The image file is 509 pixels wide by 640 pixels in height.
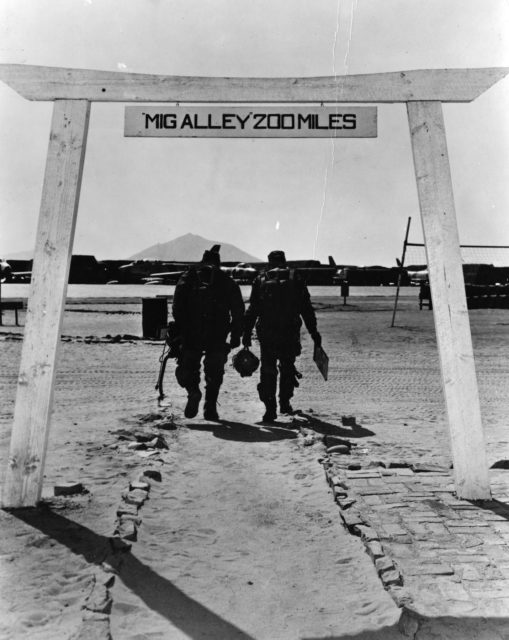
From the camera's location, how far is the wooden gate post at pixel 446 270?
471 cm

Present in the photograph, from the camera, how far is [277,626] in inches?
128

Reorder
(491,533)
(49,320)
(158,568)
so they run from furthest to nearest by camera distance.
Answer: (49,320)
(491,533)
(158,568)

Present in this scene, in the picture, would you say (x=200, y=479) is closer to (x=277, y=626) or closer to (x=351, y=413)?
(x=277, y=626)

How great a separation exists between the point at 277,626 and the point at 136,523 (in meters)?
1.47

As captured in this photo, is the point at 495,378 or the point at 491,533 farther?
the point at 495,378

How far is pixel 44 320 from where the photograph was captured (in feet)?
14.9

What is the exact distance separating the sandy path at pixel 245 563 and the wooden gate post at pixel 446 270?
1164 millimetres

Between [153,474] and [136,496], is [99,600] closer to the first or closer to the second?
[136,496]

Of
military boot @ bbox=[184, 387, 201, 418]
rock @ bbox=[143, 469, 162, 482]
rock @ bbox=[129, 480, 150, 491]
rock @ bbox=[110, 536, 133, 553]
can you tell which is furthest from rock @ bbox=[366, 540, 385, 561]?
military boot @ bbox=[184, 387, 201, 418]

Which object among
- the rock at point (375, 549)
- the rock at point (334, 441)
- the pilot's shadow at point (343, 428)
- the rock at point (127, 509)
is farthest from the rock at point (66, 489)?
the pilot's shadow at point (343, 428)

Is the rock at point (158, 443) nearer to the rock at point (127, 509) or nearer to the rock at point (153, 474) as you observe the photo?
the rock at point (153, 474)

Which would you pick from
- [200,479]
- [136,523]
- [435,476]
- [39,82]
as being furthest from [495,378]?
[39,82]

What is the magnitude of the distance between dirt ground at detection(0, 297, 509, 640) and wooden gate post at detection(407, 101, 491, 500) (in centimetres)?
117

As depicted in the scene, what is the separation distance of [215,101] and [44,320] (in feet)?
6.30
